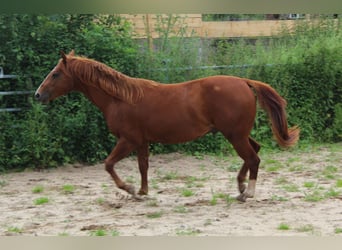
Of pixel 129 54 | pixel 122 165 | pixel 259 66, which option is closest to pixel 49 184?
pixel 122 165

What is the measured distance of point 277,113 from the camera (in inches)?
187

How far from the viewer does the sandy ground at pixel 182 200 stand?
3.95m

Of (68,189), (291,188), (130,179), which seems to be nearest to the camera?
(291,188)

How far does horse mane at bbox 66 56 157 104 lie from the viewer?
496 cm

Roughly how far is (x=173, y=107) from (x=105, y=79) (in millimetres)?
730

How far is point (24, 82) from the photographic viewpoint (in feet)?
22.6

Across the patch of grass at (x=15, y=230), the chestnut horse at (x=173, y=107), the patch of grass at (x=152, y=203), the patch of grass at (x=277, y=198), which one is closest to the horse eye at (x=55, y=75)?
the chestnut horse at (x=173, y=107)

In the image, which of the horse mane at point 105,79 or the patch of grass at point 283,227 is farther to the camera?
the horse mane at point 105,79

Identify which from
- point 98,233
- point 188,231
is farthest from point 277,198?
point 98,233

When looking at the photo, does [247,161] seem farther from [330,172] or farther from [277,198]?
[330,172]

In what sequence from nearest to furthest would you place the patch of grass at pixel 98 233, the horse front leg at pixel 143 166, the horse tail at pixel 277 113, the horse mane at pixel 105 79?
the patch of grass at pixel 98 233
the horse tail at pixel 277 113
the horse mane at pixel 105 79
the horse front leg at pixel 143 166

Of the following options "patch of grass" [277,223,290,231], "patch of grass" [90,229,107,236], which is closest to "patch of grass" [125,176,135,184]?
"patch of grass" [90,229,107,236]

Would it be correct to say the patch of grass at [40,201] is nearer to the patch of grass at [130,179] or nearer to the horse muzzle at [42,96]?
the horse muzzle at [42,96]

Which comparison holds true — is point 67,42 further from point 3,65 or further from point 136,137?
point 136,137
